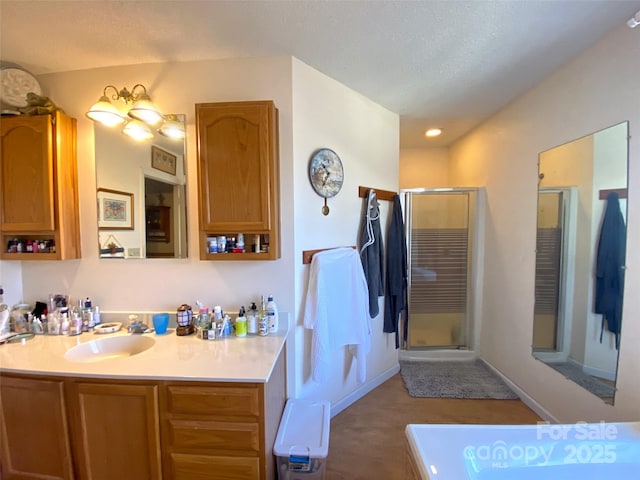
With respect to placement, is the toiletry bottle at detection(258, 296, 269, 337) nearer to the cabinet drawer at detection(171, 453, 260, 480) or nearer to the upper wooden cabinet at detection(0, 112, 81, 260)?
the cabinet drawer at detection(171, 453, 260, 480)

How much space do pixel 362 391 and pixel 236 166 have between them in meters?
2.06

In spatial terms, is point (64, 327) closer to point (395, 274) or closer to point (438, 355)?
point (395, 274)

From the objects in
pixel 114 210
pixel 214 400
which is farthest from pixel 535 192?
pixel 114 210

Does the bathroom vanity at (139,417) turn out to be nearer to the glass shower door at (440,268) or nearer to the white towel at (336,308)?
the white towel at (336,308)

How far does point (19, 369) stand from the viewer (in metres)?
1.24

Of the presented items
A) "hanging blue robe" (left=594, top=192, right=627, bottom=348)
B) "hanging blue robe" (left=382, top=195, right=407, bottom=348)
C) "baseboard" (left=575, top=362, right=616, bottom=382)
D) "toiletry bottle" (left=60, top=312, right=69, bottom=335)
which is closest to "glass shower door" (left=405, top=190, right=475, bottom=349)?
"hanging blue robe" (left=382, top=195, right=407, bottom=348)

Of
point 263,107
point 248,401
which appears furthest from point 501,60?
point 248,401

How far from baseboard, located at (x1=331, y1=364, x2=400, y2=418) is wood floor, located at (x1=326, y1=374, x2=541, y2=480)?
0.10 ft

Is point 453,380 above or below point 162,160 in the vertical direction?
below

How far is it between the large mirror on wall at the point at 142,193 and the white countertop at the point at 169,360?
1.87ft

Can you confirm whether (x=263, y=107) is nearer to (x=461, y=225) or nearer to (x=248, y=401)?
(x=248, y=401)

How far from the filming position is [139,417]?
1218 mm

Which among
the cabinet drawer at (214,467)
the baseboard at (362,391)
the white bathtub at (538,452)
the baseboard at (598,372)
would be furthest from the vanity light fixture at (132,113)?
the baseboard at (598,372)

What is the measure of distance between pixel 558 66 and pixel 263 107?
2.00m
